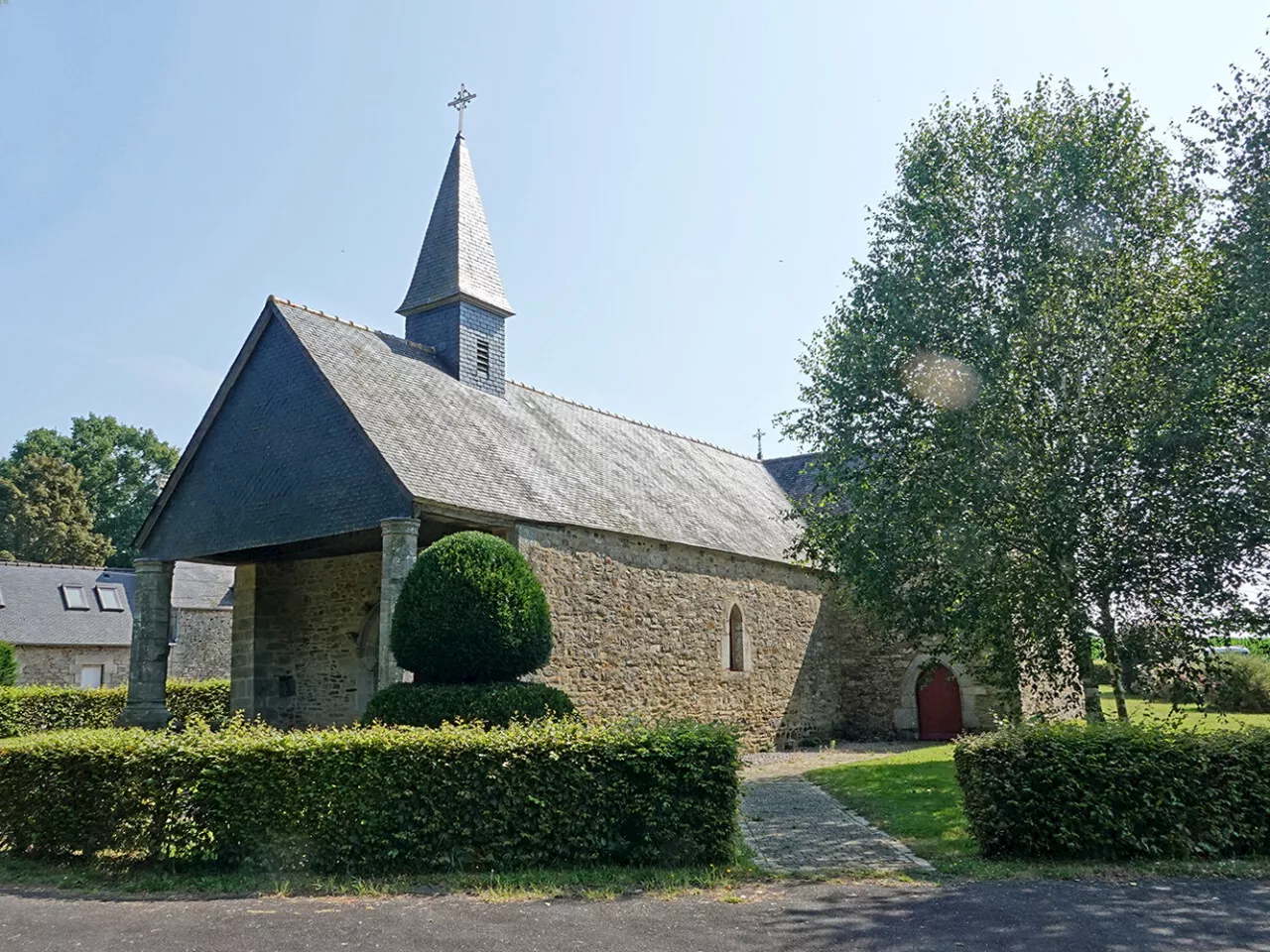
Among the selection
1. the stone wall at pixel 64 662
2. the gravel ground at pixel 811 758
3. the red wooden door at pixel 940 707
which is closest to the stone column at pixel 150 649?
the gravel ground at pixel 811 758

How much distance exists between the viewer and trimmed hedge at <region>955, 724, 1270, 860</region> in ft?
26.2

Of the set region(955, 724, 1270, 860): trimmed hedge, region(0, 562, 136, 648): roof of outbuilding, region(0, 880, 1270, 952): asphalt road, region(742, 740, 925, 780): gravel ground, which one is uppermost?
region(0, 562, 136, 648): roof of outbuilding

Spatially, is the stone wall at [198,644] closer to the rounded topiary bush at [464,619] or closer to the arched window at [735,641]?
the arched window at [735,641]

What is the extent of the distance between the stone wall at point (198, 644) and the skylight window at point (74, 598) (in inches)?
114

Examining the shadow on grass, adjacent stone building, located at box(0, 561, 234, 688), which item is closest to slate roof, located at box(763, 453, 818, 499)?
the shadow on grass

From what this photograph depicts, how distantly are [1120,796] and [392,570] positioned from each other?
361 inches

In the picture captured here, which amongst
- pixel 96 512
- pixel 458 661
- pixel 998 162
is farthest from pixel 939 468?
pixel 96 512

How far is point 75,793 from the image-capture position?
8258mm

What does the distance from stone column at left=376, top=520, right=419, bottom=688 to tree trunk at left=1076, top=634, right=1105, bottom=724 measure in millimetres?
8915

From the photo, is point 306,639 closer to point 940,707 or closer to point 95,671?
point 940,707

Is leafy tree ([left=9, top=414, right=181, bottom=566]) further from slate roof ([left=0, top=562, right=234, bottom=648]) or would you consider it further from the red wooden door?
the red wooden door

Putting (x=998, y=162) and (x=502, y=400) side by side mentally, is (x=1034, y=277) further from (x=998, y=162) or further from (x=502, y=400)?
(x=502, y=400)

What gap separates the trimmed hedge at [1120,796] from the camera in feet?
26.2

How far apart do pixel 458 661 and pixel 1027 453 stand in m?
7.72
